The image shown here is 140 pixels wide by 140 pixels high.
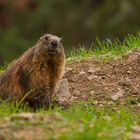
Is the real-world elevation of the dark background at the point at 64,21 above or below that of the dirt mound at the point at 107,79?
above

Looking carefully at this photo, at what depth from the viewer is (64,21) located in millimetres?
25156

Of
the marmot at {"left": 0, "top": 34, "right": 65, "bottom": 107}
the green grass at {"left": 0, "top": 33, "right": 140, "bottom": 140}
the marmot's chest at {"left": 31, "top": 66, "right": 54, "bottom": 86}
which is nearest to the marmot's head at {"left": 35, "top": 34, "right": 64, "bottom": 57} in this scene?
the marmot at {"left": 0, "top": 34, "right": 65, "bottom": 107}

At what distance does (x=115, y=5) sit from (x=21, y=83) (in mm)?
14229

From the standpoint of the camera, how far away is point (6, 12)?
2628 centimetres

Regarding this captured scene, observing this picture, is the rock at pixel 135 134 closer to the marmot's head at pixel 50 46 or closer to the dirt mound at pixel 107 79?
the marmot's head at pixel 50 46

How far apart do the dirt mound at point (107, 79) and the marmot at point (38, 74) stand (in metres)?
0.57

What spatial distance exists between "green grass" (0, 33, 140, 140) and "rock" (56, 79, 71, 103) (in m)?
0.28

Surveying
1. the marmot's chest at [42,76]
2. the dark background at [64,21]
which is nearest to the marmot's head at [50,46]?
the marmot's chest at [42,76]

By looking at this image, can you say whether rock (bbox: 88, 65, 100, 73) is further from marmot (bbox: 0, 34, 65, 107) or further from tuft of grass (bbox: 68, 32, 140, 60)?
marmot (bbox: 0, 34, 65, 107)

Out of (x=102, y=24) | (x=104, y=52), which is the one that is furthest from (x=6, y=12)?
(x=104, y=52)

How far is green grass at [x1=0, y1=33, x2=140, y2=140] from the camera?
722cm

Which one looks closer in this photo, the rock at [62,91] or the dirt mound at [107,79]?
the rock at [62,91]

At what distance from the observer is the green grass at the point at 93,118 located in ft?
23.7

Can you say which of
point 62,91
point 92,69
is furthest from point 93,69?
Result: point 62,91
